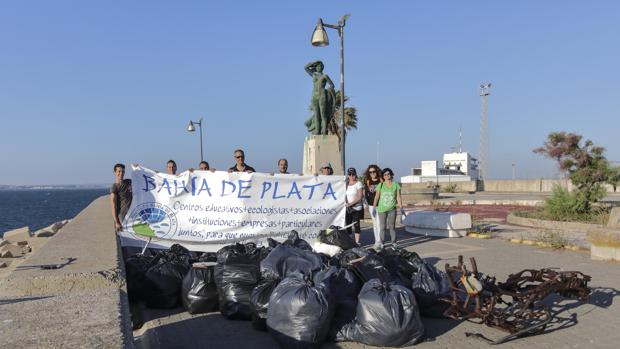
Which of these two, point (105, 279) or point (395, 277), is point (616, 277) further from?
point (105, 279)

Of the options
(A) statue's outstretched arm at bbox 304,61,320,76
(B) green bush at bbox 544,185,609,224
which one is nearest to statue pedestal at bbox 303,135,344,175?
(A) statue's outstretched arm at bbox 304,61,320,76

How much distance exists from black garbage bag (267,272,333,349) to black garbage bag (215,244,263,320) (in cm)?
83

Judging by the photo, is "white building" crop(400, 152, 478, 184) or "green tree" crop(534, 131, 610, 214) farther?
"white building" crop(400, 152, 478, 184)

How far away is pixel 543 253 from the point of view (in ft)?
29.6

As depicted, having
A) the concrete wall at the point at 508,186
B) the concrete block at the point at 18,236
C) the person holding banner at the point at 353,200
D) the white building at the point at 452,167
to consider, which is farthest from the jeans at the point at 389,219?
the white building at the point at 452,167

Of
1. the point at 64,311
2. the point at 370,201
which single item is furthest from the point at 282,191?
the point at 64,311

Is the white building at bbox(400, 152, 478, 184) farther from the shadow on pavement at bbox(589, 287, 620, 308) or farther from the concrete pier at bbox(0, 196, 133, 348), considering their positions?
the concrete pier at bbox(0, 196, 133, 348)

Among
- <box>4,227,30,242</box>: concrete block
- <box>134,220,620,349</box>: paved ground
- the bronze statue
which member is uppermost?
the bronze statue

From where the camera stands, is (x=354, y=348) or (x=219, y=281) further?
(x=219, y=281)

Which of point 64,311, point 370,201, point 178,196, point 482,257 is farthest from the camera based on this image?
point 370,201

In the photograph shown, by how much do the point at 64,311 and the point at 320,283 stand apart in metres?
2.35

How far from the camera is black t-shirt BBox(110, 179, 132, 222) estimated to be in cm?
722

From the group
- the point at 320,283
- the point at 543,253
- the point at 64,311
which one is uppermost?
the point at 64,311

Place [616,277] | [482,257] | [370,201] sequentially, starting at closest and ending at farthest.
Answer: [616,277] → [482,257] → [370,201]
